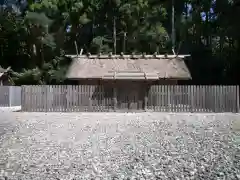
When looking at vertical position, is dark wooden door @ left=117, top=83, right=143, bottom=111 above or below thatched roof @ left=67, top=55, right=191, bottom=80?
below

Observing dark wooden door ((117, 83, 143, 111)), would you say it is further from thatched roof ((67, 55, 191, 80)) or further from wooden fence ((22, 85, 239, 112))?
thatched roof ((67, 55, 191, 80))

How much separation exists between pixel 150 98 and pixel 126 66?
5.82m

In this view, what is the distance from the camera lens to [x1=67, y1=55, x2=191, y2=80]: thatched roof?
27812 millimetres

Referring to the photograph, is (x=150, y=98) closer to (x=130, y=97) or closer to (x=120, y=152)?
(x=130, y=97)

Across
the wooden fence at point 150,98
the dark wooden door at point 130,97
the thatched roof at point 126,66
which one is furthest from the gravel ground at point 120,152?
the thatched roof at point 126,66

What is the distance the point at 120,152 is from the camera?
980 cm

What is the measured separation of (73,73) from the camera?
92.4 feet

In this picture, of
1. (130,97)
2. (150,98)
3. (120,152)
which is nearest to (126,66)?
(130,97)

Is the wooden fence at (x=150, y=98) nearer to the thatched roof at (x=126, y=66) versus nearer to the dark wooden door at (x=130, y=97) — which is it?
the dark wooden door at (x=130, y=97)

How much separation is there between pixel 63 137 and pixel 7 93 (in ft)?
70.5

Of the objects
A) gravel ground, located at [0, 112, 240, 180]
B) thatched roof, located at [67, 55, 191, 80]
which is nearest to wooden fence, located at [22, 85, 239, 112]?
thatched roof, located at [67, 55, 191, 80]

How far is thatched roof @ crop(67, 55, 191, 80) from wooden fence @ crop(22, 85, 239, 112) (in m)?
3.18

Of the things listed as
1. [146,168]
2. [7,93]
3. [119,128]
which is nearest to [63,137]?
[119,128]

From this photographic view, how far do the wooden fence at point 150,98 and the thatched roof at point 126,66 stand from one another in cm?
318
